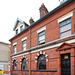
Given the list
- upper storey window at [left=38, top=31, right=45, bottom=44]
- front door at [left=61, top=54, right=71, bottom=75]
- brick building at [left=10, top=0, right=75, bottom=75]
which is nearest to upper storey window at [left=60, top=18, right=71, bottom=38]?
brick building at [left=10, top=0, right=75, bottom=75]

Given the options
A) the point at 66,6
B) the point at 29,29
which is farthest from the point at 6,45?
the point at 66,6

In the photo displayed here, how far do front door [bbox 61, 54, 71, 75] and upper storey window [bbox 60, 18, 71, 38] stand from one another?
2.22m

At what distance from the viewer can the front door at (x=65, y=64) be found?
10827 millimetres

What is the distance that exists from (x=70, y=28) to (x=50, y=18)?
11.3 feet

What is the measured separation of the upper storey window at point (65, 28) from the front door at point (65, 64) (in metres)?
2.22

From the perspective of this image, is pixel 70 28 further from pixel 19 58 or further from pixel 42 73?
pixel 19 58

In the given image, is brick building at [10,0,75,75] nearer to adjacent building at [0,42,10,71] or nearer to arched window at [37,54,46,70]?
arched window at [37,54,46,70]

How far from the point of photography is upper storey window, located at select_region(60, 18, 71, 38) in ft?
37.2

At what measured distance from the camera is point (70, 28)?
11.2 meters

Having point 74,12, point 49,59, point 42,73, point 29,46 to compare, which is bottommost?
point 42,73

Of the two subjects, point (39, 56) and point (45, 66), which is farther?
point (39, 56)

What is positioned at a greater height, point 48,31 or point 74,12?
point 74,12

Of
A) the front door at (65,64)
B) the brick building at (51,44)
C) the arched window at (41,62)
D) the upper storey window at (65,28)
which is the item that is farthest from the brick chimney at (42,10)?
the front door at (65,64)

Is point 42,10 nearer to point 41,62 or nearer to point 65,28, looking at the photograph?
point 65,28
